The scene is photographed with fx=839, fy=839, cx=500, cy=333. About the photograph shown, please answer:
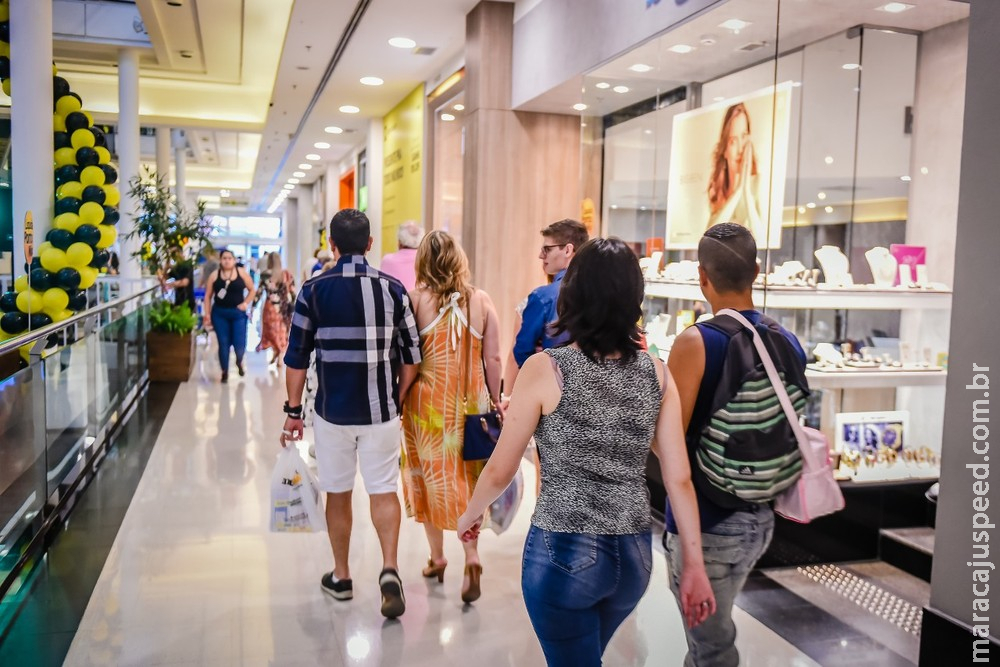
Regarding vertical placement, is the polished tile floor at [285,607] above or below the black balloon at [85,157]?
below

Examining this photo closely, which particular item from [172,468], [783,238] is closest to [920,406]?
[783,238]

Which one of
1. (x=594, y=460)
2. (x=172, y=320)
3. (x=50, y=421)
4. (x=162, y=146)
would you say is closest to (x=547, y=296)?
(x=594, y=460)

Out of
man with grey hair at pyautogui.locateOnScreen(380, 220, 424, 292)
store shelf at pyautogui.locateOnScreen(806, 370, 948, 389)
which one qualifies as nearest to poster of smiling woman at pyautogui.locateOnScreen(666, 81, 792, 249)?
store shelf at pyautogui.locateOnScreen(806, 370, 948, 389)

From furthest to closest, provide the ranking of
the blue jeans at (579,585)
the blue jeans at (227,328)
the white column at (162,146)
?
the white column at (162,146) < the blue jeans at (227,328) < the blue jeans at (579,585)

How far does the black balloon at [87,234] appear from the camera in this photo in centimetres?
681

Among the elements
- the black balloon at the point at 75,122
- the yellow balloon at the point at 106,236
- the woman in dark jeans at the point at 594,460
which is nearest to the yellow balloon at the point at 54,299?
the yellow balloon at the point at 106,236

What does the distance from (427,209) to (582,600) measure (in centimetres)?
840

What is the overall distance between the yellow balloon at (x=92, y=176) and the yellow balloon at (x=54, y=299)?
1.00 meters

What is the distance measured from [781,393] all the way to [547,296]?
1626mm

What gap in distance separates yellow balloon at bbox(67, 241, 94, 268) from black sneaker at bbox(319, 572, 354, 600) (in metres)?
4.48

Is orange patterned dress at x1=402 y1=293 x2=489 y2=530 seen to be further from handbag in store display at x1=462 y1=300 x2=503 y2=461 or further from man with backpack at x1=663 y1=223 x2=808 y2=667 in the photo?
man with backpack at x1=663 y1=223 x2=808 y2=667

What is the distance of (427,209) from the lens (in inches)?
389

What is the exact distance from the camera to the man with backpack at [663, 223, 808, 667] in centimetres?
196

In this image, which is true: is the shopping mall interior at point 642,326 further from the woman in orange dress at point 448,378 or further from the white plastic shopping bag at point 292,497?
the woman in orange dress at point 448,378
